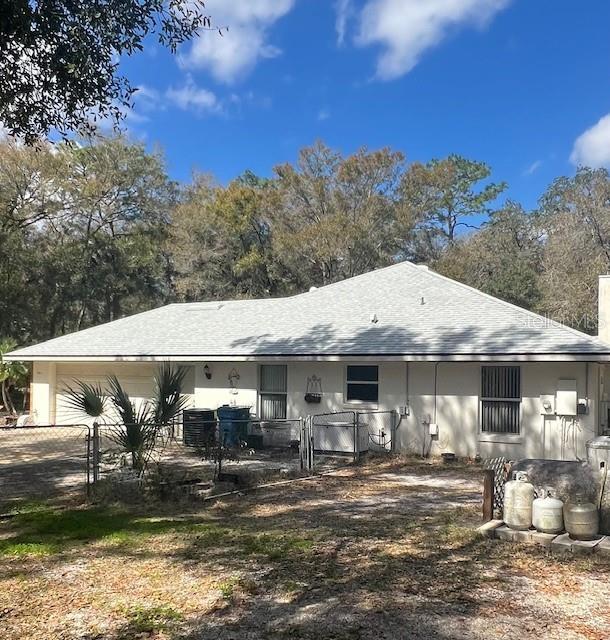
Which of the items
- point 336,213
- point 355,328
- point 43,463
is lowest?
point 43,463

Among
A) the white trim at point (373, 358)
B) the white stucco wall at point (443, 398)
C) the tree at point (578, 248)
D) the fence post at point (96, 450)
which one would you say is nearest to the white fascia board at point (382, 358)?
the white trim at point (373, 358)

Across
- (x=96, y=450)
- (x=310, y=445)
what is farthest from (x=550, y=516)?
(x=96, y=450)

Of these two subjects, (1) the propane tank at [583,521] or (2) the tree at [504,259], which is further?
(2) the tree at [504,259]

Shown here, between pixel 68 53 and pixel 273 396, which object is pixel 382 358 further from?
pixel 68 53

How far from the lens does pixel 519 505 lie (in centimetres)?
710

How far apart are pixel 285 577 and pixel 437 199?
1309 inches

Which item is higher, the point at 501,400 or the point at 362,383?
the point at 362,383

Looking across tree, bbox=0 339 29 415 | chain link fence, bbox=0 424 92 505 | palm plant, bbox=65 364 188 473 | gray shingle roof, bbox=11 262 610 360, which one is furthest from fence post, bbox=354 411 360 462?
tree, bbox=0 339 29 415

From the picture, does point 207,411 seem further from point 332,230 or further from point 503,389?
point 332,230

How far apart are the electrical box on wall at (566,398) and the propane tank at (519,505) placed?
6.09 meters

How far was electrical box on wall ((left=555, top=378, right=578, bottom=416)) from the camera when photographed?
12.7 meters

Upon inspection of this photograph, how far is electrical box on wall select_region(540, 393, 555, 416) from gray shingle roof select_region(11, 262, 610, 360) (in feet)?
3.36

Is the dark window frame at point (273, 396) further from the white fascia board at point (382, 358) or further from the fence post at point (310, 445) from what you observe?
the fence post at point (310, 445)

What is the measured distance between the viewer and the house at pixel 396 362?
514 inches
